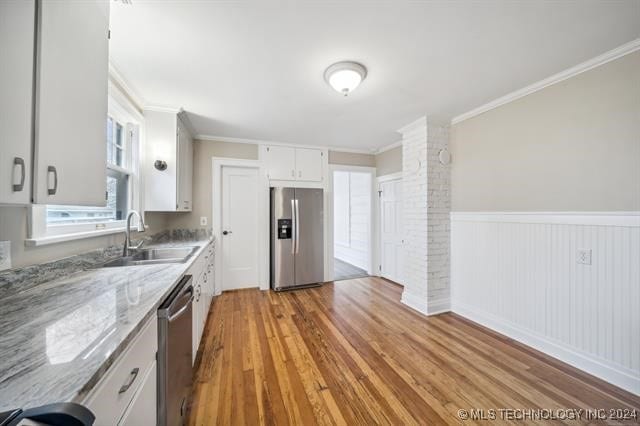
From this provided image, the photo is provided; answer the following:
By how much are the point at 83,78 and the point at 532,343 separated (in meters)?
3.78

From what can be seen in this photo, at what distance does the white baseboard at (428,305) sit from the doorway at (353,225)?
152 centimetres

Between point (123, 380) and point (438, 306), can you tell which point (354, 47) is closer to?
point (123, 380)

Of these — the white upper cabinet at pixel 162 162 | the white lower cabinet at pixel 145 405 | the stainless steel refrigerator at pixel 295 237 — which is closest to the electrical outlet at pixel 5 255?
the white lower cabinet at pixel 145 405

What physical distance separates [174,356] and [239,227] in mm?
2641

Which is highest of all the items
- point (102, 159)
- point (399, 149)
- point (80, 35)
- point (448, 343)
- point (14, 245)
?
point (399, 149)

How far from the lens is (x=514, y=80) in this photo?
211cm

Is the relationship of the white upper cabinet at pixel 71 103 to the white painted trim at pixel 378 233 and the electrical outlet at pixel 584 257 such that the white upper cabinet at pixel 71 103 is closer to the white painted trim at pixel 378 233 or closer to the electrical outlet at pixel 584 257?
the electrical outlet at pixel 584 257

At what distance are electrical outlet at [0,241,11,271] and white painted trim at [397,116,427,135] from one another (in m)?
3.58

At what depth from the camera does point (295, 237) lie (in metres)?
3.74

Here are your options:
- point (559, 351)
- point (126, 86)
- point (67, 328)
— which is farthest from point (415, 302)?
point (126, 86)

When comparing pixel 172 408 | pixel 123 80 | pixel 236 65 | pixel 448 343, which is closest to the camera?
pixel 172 408

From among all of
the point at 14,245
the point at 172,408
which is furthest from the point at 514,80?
the point at 14,245

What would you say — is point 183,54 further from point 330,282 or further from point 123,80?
point 330,282

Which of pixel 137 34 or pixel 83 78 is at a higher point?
pixel 137 34
